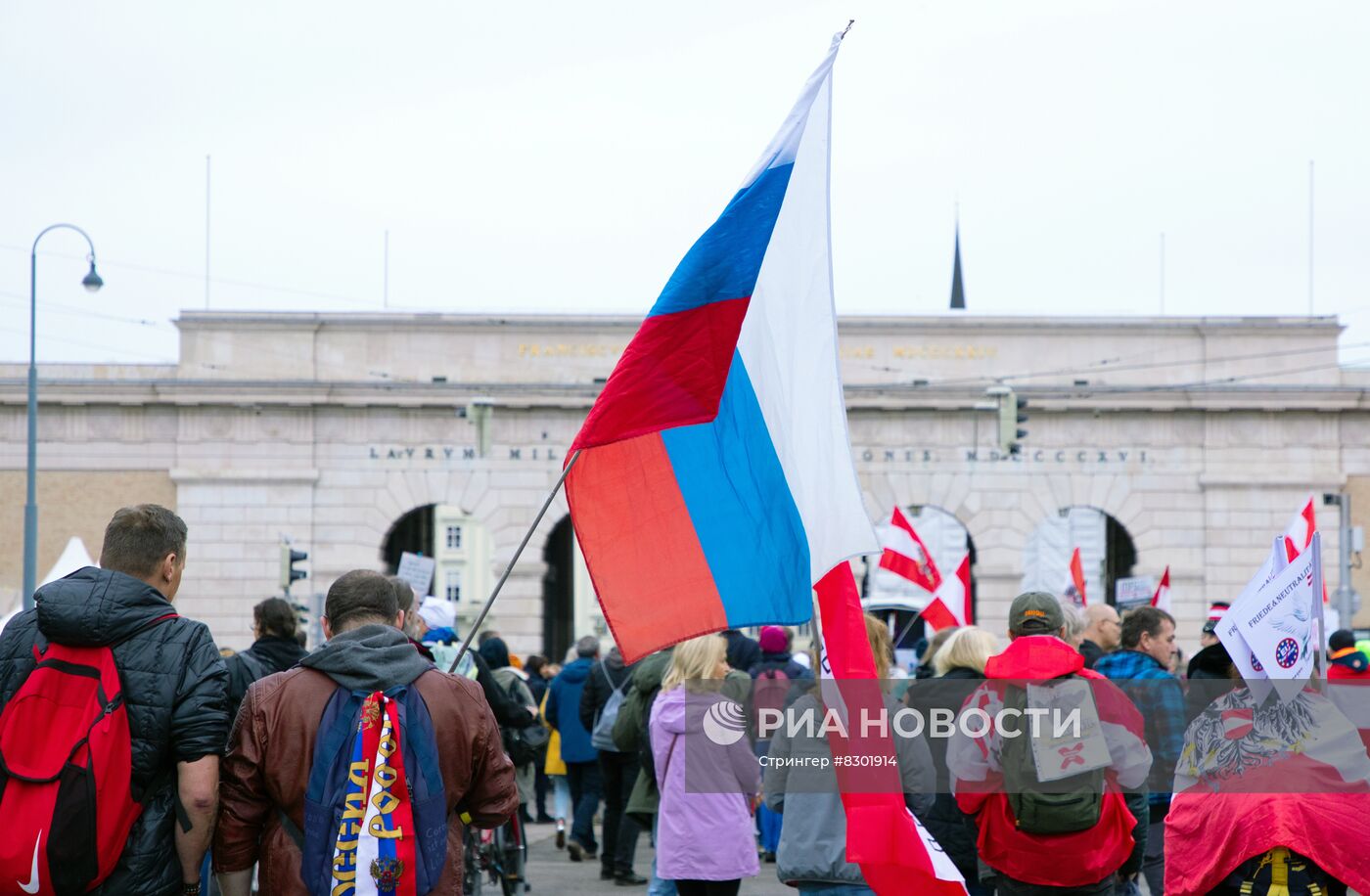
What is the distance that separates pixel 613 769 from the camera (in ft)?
45.3

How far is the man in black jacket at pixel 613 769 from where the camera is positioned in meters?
13.4

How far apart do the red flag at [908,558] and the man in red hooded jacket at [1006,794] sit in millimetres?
11225

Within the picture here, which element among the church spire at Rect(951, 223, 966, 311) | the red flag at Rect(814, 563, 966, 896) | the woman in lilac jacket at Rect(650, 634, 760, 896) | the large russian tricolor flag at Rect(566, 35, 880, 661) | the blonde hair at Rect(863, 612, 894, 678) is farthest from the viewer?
the church spire at Rect(951, 223, 966, 311)

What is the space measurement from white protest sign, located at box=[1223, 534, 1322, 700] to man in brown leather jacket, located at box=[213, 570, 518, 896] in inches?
116

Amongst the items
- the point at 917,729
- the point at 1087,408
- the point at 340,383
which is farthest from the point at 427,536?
the point at 917,729

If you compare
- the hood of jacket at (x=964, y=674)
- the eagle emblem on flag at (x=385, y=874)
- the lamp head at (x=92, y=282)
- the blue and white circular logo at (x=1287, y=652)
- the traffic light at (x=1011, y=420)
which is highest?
the lamp head at (x=92, y=282)

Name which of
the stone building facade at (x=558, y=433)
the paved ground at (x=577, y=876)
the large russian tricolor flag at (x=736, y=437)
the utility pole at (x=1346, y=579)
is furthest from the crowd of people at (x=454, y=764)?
the stone building facade at (x=558, y=433)

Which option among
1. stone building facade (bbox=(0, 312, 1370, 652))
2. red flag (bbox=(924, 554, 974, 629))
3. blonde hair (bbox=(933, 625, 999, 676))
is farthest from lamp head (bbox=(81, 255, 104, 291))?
blonde hair (bbox=(933, 625, 999, 676))

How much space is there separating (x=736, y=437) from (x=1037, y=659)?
1631mm

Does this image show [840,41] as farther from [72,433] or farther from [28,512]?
[72,433]

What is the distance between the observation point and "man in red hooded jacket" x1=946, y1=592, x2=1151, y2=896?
6812 millimetres

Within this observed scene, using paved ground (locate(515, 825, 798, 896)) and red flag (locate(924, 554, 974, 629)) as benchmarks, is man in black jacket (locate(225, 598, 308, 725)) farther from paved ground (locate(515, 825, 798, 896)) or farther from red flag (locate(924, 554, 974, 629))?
red flag (locate(924, 554, 974, 629))

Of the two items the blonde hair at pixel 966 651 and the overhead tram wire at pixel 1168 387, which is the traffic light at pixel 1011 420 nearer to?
the overhead tram wire at pixel 1168 387

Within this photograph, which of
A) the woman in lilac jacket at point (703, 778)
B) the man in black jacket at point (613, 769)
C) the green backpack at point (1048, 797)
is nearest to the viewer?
the green backpack at point (1048, 797)
